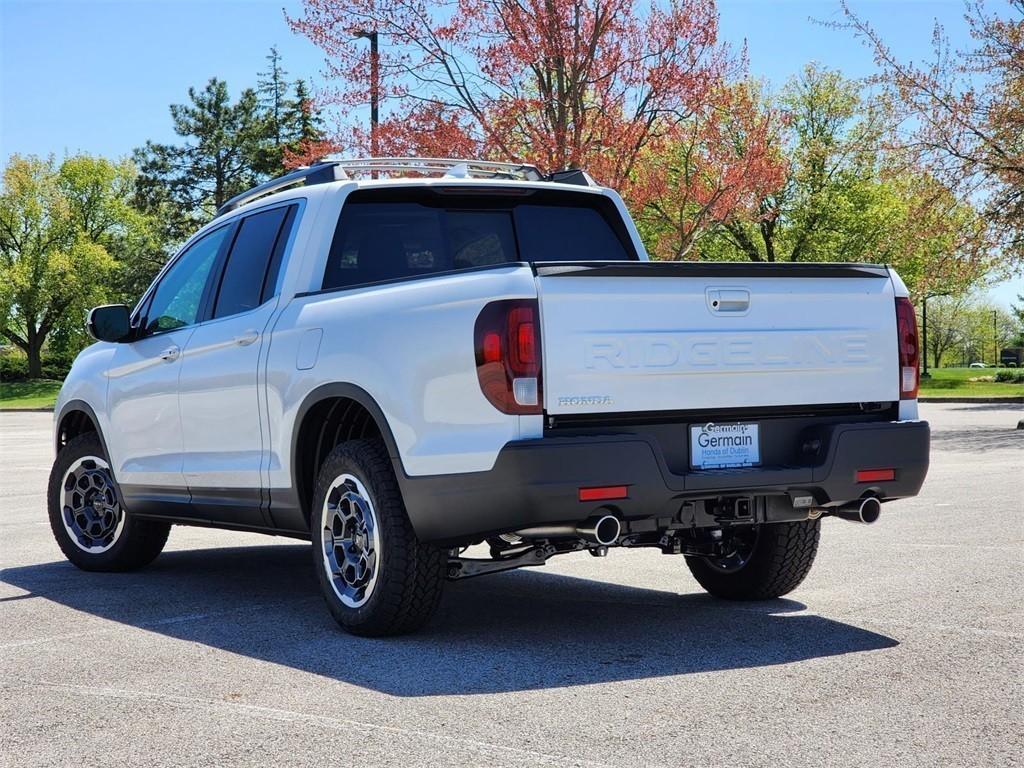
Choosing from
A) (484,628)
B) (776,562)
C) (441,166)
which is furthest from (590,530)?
(441,166)

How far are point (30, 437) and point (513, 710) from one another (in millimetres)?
23422

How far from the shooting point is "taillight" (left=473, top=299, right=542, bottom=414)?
5.42m

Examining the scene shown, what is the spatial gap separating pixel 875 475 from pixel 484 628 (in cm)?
192

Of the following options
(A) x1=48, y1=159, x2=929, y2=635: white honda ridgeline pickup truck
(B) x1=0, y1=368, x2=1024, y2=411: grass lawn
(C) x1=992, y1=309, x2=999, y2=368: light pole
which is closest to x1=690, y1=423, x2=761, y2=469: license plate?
(A) x1=48, y1=159, x2=929, y2=635: white honda ridgeline pickup truck

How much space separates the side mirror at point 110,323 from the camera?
8.20 meters

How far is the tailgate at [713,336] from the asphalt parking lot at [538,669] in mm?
1089

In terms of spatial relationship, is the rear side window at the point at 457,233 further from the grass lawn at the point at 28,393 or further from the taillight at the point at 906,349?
the grass lawn at the point at 28,393

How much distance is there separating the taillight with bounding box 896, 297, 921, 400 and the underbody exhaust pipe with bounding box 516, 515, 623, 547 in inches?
65.3

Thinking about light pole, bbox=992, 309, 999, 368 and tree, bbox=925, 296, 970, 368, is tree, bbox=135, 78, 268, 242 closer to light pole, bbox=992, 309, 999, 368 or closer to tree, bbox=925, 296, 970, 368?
tree, bbox=925, 296, 970, 368

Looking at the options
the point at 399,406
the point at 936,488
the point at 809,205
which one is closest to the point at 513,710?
the point at 399,406

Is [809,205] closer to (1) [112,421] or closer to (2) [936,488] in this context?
(2) [936,488]

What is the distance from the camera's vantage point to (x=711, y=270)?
5.83 meters

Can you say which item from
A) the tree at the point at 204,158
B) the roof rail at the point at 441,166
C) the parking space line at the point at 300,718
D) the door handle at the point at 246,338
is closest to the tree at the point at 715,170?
the roof rail at the point at 441,166

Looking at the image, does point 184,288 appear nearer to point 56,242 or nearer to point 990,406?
point 990,406
